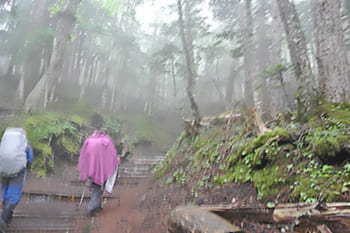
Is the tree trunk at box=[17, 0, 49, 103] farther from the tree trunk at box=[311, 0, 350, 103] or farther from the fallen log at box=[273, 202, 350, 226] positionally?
the fallen log at box=[273, 202, 350, 226]

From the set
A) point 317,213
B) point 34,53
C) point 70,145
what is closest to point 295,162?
point 317,213

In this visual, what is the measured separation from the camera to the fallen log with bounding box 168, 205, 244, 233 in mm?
2438

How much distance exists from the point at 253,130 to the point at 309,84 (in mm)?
1632

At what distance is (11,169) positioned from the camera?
3.79m

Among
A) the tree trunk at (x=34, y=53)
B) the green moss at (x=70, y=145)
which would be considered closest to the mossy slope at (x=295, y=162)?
the green moss at (x=70, y=145)

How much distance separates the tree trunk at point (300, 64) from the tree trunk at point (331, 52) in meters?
0.28

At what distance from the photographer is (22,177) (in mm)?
4031

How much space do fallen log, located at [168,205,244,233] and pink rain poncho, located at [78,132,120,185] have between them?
3.02 meters

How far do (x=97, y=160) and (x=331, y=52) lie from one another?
6.42m

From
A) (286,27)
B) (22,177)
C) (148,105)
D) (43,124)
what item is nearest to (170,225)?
(22,177)

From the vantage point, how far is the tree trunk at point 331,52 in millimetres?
4574

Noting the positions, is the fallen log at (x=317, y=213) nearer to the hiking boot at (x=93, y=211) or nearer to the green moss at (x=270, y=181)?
the green moss at (x=270, y=181)

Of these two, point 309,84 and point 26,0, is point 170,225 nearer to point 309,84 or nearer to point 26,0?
point 309,84

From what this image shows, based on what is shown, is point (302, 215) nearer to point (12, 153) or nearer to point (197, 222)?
point (197, 222)
